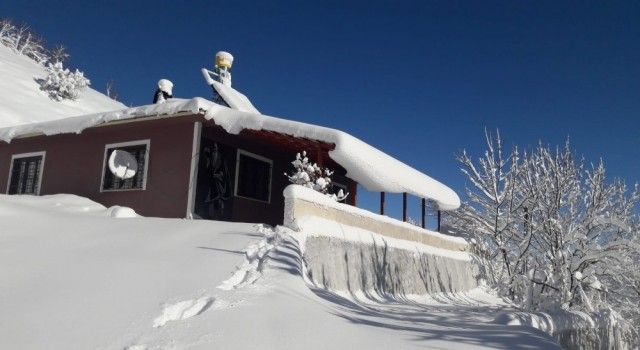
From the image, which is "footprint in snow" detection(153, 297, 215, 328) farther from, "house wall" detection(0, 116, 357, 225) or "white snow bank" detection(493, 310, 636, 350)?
"house wall" detection(0, 116, 357, 225)

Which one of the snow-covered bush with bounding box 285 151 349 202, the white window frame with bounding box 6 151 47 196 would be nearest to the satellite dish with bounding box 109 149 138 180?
the white window frame with bounding box 6 151 47 196

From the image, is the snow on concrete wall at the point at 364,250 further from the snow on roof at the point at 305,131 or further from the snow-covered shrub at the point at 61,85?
the snow-covered shrub at the point at 61,85

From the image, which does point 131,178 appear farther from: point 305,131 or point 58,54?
point 58,54

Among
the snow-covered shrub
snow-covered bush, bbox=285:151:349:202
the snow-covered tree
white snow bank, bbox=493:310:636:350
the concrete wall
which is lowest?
white snow bank, bbox=493:310:636:350

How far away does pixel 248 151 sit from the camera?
14.3 m

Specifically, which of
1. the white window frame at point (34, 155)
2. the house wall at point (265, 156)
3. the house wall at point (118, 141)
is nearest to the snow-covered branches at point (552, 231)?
the house wall at point (265, 156)

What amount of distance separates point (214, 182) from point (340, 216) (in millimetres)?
4413

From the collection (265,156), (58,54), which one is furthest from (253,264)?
(58,54)

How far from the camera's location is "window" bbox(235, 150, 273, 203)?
14.0m

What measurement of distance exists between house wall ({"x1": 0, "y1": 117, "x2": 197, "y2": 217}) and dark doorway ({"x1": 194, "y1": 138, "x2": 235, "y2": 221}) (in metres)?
0.53

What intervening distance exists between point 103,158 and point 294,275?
984cm

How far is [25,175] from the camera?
15.9 m

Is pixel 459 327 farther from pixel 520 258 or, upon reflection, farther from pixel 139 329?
pixel 520 258

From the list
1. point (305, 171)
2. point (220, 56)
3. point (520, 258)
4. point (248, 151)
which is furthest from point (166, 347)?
point (220, 56)
